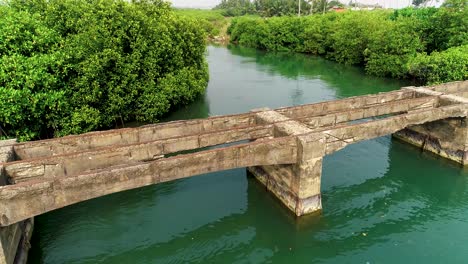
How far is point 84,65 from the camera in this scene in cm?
1678

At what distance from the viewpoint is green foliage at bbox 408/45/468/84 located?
936 inches

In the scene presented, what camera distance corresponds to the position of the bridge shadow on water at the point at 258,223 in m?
10.9

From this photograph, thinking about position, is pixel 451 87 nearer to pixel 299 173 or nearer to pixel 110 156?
pixel 299 173

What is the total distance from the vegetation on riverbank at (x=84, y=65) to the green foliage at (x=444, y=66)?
18.1 metres

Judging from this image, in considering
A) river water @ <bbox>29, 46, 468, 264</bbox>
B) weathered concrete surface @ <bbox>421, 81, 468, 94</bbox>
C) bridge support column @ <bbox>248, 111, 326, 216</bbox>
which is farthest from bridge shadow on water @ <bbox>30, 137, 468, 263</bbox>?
weathered concrete surface @ <bbox>421, 81, 468, 94</bbox>

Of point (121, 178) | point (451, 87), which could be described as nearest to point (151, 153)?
point (121, 178)

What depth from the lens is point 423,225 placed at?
40.2 feet

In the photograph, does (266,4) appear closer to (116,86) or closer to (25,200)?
(116,86)

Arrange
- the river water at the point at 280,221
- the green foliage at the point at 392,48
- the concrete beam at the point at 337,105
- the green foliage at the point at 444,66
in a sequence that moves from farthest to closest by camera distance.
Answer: the green foliage at the point at 392,48 < the green foliage at the point at 444,66 < the concrete beam at the point at 337,105 < the river water at the point at 280,221

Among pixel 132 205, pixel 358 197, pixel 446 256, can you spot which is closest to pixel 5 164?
pixel 132 205

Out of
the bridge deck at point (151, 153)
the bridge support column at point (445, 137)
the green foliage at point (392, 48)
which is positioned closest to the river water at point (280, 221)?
the bridge support column at point (445, 137)

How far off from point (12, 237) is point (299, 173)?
8.45 meters

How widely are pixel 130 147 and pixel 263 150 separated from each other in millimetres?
4173

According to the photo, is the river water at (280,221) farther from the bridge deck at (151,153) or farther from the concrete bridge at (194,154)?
the bridge deck at (151,153)
